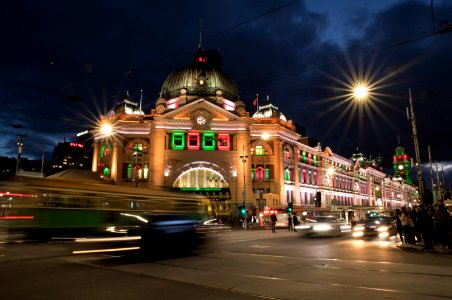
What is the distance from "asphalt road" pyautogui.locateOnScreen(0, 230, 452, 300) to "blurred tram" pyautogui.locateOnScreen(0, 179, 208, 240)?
1056 mm

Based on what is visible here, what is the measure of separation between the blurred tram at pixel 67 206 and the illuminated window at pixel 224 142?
47.6m

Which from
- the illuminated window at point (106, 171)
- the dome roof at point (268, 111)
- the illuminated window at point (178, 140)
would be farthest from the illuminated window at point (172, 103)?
the dome roof at point (268, 111)

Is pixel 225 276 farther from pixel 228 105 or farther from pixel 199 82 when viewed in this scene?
pixel 199 82

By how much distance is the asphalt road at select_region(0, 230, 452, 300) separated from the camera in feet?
27.6

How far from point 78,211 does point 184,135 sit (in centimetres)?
4858

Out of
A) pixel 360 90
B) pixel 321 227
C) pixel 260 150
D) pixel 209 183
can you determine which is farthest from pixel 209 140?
pixel 360 90

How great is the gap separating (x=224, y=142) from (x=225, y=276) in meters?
53.7

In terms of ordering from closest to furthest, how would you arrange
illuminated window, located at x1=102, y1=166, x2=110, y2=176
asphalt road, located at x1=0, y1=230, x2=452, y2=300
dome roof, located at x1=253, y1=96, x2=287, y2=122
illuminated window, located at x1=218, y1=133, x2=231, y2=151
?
asphalt road, located at x1=0, y1=230, x2=452, y2=300 < illuminated window, located at x1=218, y1=133, x2=231, y2=151 < illuminated window, located at x1=102, y1=166, x2=110, y2=176 < dome roof, located at x1=253, y1=96, x2=287, y2=122

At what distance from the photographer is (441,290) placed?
858 cm

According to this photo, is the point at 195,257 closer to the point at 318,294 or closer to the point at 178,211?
the point at 178,211

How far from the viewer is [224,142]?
64.1 meters

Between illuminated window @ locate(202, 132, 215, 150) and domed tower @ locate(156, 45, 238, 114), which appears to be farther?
domed tower @ locate(156, 45, 238, 114)

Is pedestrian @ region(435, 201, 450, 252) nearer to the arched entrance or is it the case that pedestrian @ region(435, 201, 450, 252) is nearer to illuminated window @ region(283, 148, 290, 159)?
the arched entrance

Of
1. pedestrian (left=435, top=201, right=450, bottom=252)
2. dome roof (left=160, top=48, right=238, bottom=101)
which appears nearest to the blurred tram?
pedestrian (left=435, top=201, right=450, bottom=252)
